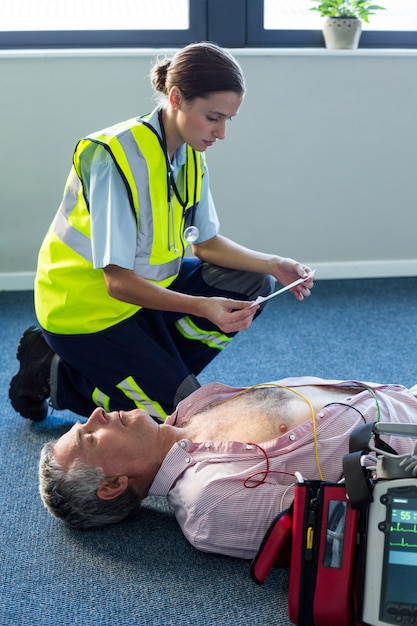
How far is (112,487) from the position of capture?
1.75m

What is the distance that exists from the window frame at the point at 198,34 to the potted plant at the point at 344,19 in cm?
12

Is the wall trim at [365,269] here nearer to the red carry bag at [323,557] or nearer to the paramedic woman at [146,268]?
the paramedic woman at [146,268]

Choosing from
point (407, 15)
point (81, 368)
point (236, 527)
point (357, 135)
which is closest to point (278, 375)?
point (81, 368)

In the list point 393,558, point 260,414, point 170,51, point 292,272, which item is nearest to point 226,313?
point 260,414

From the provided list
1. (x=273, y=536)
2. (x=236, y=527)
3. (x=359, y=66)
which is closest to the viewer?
(x=273, y=536)

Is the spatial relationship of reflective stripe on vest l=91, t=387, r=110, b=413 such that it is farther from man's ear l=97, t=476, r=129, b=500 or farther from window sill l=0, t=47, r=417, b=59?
window sill l=0, t=47, r=417, b=59

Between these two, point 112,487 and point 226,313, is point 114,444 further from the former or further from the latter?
point 226,313

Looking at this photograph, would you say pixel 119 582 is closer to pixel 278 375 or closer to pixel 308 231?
pixel 278 375

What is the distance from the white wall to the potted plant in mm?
89

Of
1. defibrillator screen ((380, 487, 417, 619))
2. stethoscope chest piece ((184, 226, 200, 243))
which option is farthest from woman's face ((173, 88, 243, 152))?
defibrillator screen ((380, 487, 417, 619))

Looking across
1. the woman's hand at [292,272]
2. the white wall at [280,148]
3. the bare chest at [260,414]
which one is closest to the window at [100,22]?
the white wall at [280,148]

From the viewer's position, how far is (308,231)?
3625 mm

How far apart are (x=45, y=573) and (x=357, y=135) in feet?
8.14

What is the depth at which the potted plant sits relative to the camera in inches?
134
